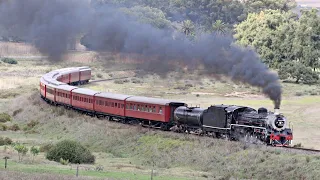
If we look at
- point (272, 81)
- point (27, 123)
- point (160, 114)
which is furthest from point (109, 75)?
point (272, 81)

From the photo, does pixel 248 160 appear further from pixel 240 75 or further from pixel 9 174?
pixel 9 174

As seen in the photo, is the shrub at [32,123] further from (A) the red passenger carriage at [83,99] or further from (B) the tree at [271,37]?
(B) the tree at [271,37]

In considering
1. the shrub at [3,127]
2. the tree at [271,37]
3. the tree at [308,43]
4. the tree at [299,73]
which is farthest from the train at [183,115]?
the tree at [308,43]

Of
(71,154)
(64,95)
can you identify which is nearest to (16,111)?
(64,95)

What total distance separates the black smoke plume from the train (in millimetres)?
2769

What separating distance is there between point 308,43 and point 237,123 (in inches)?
2648

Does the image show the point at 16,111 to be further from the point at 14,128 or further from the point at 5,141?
the point at 5,141

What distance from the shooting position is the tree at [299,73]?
99938 millimetres

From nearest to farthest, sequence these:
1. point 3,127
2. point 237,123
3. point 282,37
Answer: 1. point 237,123
2. point 3,127
3. point 282,37

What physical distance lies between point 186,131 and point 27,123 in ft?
64.0

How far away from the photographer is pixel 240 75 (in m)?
45.5

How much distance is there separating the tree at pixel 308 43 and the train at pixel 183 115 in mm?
50802

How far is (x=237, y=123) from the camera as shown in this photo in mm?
42969

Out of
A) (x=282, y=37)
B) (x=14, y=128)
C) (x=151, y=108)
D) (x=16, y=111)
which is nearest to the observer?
(x=151, y=108)
